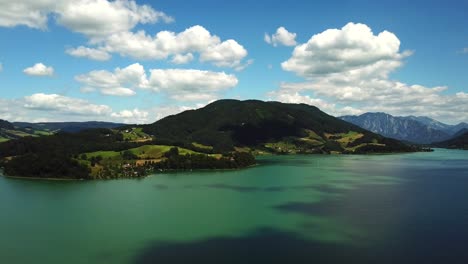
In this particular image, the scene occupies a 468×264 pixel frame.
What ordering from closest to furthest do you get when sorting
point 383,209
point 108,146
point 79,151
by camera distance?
point 383,209 < point 79,151 < point 108,146

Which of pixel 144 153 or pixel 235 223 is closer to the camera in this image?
pixel 235 223

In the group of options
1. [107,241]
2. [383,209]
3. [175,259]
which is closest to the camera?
[175,259]

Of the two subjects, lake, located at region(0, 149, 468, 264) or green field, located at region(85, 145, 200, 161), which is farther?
green field, located at region(85, 145, 200, 161)

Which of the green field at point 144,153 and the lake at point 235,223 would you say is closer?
the lake at point 235,223

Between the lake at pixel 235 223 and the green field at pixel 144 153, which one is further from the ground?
the green field at pixel 144 153

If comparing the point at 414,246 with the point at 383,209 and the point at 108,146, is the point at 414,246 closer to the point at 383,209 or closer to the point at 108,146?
the point at 383,209

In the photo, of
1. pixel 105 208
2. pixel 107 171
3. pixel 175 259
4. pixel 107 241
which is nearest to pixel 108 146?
pixel 107 171

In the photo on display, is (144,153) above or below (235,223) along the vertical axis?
above

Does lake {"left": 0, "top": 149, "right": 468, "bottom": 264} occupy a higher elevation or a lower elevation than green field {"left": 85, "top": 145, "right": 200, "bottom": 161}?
lower
